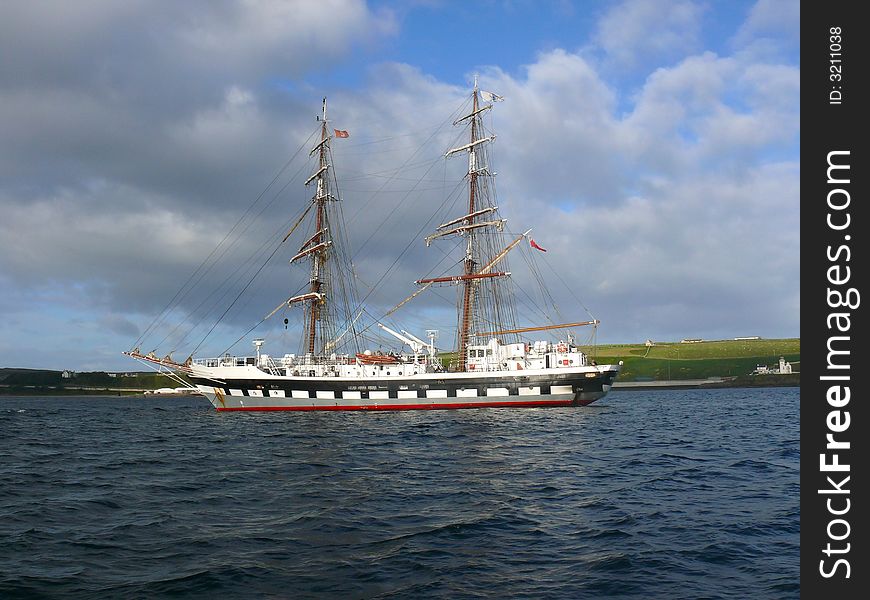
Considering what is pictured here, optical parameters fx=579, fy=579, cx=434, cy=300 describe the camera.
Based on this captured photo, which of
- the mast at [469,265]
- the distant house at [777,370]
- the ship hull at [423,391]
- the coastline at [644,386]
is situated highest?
the mast at [469,265]

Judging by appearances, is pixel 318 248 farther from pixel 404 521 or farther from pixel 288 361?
pixel 404 521

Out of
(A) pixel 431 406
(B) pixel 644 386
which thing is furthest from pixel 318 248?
(B) pixel 644 386

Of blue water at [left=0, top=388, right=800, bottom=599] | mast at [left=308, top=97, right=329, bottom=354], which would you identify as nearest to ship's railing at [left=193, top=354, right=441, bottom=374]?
mast at [left=308, top=97, right=329, bottom=354]

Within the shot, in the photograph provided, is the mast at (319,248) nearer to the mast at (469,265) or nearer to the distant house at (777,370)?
the mast at (469,265)

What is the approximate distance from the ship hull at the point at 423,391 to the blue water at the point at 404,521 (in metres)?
34.7

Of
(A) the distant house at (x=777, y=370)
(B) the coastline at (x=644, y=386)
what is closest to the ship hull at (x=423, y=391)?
(B) the coastline at (x=644, y=386)

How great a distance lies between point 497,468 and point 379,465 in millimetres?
5847

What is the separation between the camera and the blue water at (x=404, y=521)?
1243 cm

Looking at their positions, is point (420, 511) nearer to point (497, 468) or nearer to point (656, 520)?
point (656, 520)

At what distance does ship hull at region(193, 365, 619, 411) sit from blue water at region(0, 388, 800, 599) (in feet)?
114

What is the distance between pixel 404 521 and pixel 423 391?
5535 cm
